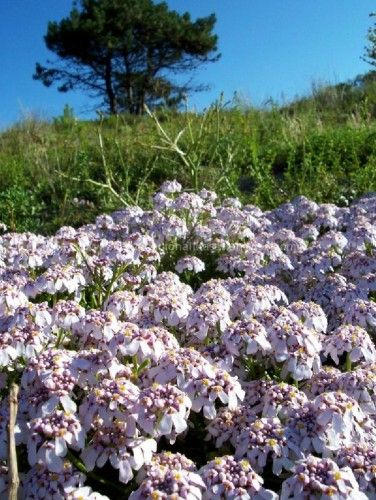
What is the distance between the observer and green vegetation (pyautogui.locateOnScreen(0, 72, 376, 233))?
7961 millimetres

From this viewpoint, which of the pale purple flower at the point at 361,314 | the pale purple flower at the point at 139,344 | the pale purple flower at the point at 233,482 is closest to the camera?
the pale purple flower at the point at 233,482

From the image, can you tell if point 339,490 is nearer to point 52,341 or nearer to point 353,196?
point 52,341

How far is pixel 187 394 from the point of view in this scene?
241cm

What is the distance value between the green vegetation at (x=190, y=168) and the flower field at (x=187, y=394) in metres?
4.02

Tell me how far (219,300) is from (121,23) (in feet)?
98.6

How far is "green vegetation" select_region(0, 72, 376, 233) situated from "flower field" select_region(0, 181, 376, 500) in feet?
13.2

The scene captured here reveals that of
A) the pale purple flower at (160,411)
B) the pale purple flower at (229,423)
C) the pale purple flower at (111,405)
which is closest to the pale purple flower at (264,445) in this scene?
the pale purple flower at (229,423)

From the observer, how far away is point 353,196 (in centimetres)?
777

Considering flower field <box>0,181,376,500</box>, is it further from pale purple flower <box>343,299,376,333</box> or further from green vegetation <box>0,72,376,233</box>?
green vegetation <box>0,72,376,233</box>

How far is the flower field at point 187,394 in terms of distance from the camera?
2.10 meters

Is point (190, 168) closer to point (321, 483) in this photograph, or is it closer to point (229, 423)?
point (229, 423)

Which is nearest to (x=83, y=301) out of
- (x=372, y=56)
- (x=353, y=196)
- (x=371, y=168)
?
(x=353, y=196)

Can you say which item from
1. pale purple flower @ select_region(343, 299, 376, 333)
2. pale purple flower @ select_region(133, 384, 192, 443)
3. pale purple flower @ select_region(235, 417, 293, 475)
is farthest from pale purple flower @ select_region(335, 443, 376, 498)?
pale purple flower @ select_region(343, 299, 376, 333)

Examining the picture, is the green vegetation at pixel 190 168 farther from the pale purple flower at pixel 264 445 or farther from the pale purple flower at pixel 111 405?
the pale purple flower at pixel 264 445
